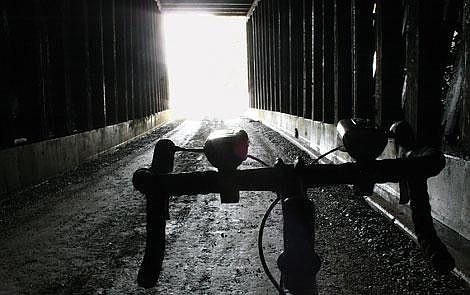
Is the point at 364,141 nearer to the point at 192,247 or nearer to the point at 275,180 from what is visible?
the point at 275,180

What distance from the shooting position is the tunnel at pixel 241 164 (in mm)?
3494

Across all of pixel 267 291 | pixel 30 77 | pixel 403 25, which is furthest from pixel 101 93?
pixel 267 291

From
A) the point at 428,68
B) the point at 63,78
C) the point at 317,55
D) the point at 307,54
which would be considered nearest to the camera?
the point at 428,68

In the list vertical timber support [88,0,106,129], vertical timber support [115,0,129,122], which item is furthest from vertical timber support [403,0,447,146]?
vertical timber support [115,0,129,122]

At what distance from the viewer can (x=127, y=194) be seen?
6.61m

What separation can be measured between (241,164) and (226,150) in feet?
19.5

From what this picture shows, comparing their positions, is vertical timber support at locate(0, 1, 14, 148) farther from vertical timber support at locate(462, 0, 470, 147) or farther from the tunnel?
vertical timber support at locate(462, 0, 470, 147)

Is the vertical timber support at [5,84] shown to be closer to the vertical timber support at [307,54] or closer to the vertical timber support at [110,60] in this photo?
the vertical timber support at [110,60]

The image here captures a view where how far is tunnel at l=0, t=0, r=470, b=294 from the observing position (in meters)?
3.49

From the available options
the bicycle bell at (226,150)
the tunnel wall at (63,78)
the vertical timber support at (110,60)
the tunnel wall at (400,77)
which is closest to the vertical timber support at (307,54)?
the tunnel wall at (400,77)

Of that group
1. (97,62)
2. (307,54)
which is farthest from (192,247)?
(97,62)

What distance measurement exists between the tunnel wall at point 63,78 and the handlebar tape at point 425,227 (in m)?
6.49

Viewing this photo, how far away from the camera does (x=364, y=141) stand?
1.62 meters

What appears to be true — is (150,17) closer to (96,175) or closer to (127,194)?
(96,175)
